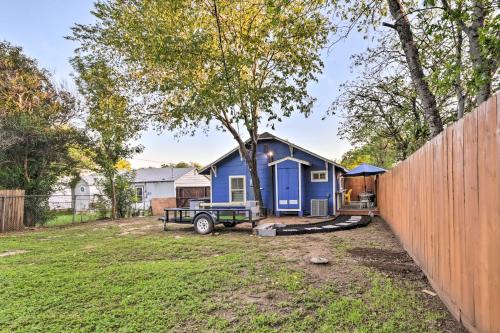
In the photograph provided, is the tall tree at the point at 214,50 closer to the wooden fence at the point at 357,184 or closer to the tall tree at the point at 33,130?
the tall tree at the point at 33,130

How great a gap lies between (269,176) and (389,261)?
33.7ft

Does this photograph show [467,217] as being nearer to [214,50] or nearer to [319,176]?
[214,50]

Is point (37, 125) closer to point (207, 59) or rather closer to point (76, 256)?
point (207, 59)

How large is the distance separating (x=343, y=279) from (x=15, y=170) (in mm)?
14259

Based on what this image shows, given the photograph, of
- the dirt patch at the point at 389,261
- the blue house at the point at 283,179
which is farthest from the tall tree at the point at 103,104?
the dirt patch at the point at 389,261

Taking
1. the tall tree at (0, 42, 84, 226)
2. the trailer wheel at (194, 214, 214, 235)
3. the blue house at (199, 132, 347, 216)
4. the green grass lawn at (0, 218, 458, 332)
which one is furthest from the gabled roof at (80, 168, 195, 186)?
the green grass lawn at (0, 218, 458, 332)

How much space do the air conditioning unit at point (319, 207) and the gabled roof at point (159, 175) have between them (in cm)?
1897

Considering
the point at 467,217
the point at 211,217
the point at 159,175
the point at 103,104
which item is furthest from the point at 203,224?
the point at 159,175

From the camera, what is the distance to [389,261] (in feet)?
17.5

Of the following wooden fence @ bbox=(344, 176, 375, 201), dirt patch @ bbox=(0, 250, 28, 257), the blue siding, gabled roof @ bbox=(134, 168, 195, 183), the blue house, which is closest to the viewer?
dirt patch @ bbox=(0, 250, 28, 257)

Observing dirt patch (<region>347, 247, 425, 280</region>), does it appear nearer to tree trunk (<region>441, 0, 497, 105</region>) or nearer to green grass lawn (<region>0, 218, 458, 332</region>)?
green grass lawn (<region>0, 218, 458, 332</region>)

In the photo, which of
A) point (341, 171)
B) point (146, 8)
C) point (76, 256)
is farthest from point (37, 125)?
point (341, 171)

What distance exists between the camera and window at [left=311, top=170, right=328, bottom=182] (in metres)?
14.6

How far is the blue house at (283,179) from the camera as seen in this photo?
46.7ft
